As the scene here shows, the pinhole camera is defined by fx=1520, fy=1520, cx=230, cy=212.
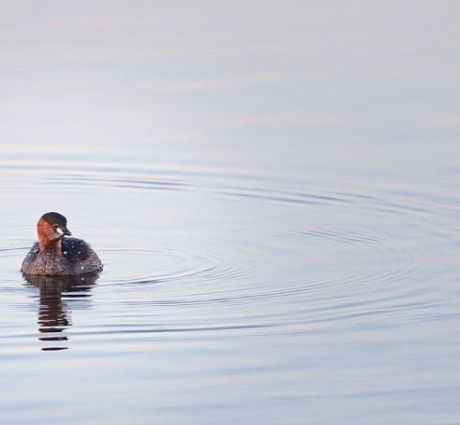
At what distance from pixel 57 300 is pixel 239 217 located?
11.4 feet

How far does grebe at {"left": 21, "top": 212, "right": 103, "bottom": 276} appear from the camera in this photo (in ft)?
54.2

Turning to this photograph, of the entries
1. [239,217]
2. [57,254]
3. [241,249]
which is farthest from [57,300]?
[239,217]

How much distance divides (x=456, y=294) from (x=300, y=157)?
6.17 metres

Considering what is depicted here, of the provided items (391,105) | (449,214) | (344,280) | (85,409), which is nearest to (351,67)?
(391,105)

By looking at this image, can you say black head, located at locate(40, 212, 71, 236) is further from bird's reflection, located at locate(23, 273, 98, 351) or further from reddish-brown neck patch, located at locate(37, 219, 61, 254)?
bird's reflection, located at locate(23, 273, 98, 351)

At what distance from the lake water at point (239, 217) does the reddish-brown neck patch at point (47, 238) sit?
0.44 metres

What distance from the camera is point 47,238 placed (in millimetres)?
16859

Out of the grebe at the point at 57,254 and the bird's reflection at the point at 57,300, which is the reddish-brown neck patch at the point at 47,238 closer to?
the grebe at the point at 57,254

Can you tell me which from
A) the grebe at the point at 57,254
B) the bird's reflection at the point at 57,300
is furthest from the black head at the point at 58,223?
the bird's reflection at the point at 57,300

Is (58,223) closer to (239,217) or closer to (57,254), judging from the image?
(57,254)

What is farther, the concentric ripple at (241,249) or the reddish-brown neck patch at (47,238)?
the reddish-brown neck patch at (47,238)

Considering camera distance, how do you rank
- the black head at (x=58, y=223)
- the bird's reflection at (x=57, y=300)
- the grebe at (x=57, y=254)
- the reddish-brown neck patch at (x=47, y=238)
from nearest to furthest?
the bird's reflection at (x=57, y=300), the grebe at (x=57, y=254), the reddish-brown neck patch at (x=47, y=238), the black head at (x=58, y=223)

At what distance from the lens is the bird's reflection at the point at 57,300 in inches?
533

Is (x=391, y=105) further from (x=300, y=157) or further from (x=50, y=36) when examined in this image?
(x=50, y=36)
